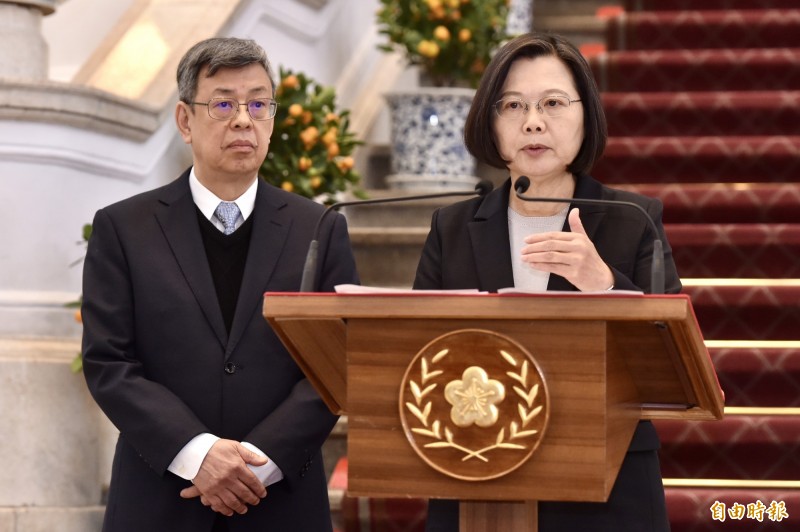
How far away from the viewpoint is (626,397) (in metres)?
2.14

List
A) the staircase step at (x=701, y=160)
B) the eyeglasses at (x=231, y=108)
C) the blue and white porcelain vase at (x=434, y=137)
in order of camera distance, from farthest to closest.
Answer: the blue and white porcelain vase at (x=434, y=137) → the staircase step at (x=701, y=160) → the eyeglasses at (x=231, y=108)

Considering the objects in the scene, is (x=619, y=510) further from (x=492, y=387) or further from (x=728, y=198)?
(x=728, y=198)

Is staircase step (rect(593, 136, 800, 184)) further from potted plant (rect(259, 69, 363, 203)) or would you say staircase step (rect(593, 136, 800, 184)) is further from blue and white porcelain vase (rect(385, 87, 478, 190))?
potted plant (rect(259, 69, 363, 203))

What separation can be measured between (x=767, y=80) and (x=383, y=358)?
3.90 metres

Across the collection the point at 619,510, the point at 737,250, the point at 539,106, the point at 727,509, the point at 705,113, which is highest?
the point at 705,113

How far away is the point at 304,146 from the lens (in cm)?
445

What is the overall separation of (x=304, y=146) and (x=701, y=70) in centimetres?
190

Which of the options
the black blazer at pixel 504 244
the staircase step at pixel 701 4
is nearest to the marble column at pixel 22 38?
the black blazer at pixel 504 244

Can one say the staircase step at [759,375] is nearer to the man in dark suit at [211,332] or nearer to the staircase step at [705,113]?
the staircase step at [705,113]

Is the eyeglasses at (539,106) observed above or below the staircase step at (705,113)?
below

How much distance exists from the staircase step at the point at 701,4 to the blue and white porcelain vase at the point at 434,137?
141 cm

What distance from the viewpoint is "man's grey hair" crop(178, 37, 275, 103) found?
2.75m

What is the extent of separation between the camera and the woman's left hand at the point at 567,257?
2.04 meters

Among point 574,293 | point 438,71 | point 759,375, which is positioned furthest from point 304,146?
point 574,293
